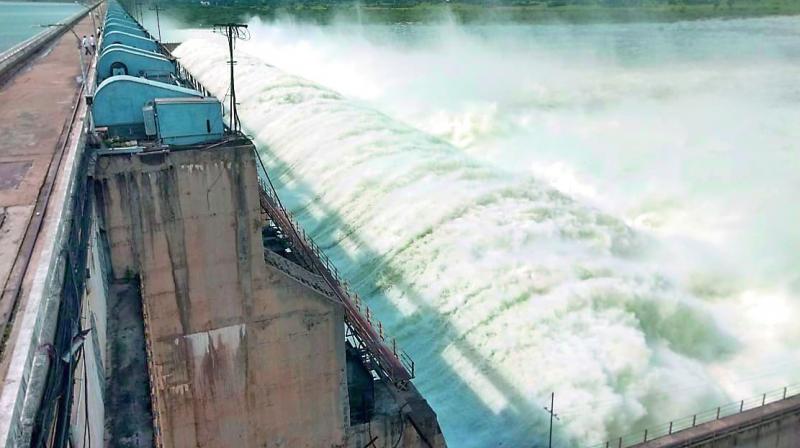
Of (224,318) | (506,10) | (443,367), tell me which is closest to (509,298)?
(443,367)

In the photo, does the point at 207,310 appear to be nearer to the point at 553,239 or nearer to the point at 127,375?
the point at 127,375

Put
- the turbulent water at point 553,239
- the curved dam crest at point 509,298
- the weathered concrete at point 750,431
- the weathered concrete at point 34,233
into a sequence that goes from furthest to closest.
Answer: the turbulent water at point 553,239
the curved dam crest at point 509,298
the weathered concrete at point 750,431
the weathered concrete at point 34,233

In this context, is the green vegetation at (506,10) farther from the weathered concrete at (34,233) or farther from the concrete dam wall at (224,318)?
the concrete dam wall at (224,318)

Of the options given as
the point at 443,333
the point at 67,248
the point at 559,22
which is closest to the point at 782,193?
the point at 443,333

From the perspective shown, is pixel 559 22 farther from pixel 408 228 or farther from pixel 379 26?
pixel 408 228

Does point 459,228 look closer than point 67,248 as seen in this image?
No

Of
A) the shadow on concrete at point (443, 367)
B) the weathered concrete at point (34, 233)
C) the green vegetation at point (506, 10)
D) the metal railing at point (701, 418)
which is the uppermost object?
the green vegetation at point (506, 10)

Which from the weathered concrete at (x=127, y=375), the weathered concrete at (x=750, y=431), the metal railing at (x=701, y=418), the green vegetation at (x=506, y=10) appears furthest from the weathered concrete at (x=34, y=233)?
the green vegetation at (x=506, y=10)

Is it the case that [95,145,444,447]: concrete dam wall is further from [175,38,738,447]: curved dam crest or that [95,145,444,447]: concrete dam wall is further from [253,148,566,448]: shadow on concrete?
[175,38,738,447]: curved dam crest
